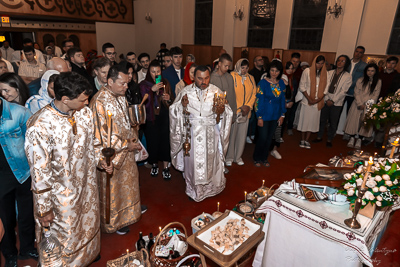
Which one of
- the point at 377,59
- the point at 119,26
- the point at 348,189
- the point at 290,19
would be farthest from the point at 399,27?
the point at 119,26

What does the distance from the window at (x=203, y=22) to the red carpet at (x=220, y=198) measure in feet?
25.8

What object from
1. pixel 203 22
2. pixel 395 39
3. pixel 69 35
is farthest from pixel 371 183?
pixel 69 35

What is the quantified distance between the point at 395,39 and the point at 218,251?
28.3 feet

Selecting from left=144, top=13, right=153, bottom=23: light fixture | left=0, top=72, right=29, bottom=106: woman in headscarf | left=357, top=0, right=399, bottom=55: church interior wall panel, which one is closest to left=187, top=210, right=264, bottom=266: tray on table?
left=0, top=72, right=29, bottom=106: woman in headscarf

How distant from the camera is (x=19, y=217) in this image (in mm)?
2633

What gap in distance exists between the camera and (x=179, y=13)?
1310 cm

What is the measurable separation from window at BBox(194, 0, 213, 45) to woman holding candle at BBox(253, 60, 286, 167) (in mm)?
8289

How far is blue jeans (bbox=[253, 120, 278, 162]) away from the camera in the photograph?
198 inches

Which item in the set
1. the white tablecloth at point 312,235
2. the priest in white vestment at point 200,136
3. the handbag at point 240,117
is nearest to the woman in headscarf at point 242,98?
the handbag at point 240,117

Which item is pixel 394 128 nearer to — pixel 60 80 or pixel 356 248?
pixel 356 248

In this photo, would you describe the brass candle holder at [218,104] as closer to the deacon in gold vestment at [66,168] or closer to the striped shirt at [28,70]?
the deacon in gold vestment at [66,168]

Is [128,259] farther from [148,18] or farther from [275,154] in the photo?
[148,18]

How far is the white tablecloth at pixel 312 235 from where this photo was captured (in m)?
2.00

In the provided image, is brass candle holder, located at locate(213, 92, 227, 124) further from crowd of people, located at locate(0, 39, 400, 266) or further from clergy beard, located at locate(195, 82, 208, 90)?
clergy beard, located at locate(195, 82, 208, 90)
